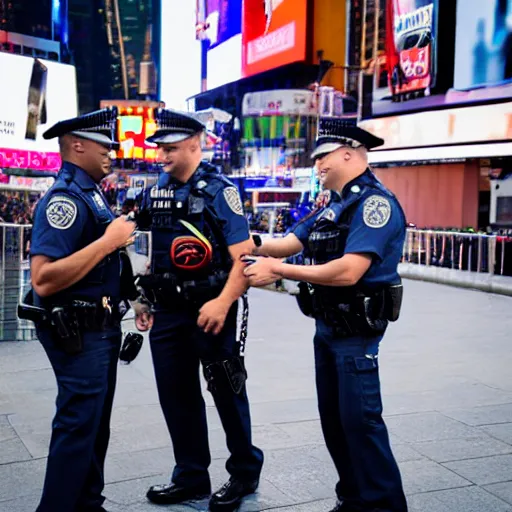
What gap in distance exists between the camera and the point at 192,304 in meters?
3.94

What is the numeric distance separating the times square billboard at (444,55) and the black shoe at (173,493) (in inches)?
793

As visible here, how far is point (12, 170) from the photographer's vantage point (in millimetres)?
12266

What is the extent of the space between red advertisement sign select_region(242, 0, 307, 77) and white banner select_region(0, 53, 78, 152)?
32.4 metres

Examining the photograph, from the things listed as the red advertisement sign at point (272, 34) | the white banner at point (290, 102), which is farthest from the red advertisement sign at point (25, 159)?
the red advertisement sign at point (272, 34)

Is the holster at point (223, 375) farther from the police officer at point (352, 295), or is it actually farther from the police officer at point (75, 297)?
the police officer at point (75, 297)

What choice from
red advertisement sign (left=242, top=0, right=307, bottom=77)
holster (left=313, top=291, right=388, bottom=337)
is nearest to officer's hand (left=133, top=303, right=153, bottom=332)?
holster (left=313, top=291, right=388, bottom=337)

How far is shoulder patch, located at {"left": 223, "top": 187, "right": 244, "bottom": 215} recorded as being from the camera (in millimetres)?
3918

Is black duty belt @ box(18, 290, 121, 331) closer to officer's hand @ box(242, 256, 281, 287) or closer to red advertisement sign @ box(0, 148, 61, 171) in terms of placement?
officer's hand @ box(242, 256, 281, 287)

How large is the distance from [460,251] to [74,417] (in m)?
13.3

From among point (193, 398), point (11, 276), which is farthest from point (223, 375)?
point (11, 276)

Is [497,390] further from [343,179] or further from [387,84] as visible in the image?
[387,84]

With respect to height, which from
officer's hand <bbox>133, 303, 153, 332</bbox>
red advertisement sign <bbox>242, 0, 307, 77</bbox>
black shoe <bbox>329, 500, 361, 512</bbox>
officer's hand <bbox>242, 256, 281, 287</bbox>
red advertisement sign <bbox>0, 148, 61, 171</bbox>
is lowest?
black shoe <bbox>329, 500, 361, 512</bbox>

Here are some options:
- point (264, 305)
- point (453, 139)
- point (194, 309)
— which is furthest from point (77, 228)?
point (453, 139)

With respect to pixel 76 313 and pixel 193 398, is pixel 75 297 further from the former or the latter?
pixel 193 398
